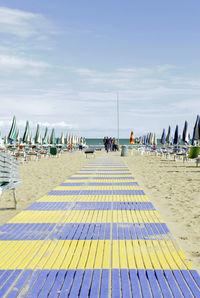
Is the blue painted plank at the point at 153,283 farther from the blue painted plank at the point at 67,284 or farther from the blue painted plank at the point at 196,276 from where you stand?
the blue painted plank at the point at 67,284

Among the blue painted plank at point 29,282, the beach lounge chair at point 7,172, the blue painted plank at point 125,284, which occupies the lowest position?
the blue painted plank at point 29,282

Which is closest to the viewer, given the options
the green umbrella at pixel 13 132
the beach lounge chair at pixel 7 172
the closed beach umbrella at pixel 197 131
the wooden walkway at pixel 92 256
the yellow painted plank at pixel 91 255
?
the wooden walkway at pixel 92 256

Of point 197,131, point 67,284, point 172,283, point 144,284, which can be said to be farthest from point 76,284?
point 197,131

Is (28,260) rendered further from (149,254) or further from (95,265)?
(149,254)

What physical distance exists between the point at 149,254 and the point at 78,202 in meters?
3.24

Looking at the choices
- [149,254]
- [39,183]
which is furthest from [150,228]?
[39,183]

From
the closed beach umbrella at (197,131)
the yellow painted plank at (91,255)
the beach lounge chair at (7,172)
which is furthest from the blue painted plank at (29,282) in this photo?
the closed beach umbrella at (197,131)

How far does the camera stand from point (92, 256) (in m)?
3.53

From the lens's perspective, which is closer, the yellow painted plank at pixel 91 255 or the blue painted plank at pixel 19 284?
the blue painted plank at pixel 19 284

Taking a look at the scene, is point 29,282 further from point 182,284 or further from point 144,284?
point 182,284

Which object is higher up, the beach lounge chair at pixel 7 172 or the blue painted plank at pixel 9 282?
the beach lounge chair at pixel 7 172

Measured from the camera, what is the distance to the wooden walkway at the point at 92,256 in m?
2.82

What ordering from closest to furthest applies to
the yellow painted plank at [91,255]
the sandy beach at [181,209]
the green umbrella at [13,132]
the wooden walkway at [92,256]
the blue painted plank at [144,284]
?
the blue painted plank at [144,284]
the wooden walkway at [92,256]
the yellow painted plank at [91,255]
the sandy beach at [181,209]
the green umbrella at [13,132]

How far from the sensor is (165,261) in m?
3.39
